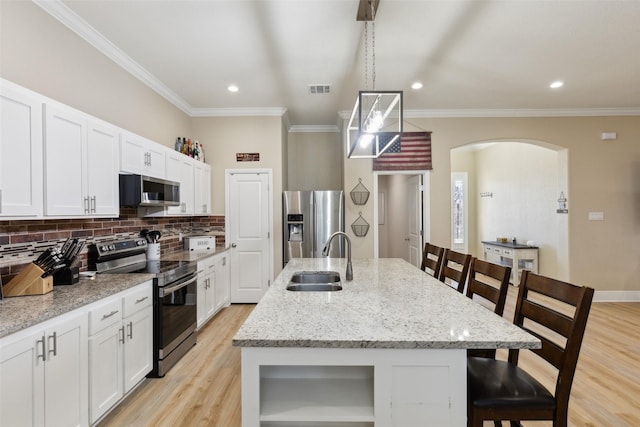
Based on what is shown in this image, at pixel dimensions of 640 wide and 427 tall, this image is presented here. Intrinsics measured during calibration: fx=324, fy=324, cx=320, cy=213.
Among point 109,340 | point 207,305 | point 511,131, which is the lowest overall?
point 207,305

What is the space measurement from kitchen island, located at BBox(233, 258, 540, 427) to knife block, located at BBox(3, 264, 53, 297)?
1431 mm

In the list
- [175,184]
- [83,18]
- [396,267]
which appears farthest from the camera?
[175,184]

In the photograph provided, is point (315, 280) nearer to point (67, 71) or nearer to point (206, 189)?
point (67, 71)

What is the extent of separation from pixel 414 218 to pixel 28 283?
15.2 feet

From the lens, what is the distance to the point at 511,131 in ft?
15.6

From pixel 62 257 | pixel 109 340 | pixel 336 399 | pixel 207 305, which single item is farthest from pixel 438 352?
pixel 207 305

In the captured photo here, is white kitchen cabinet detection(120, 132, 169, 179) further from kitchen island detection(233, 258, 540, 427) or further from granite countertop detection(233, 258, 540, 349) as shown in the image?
kitchen island detection(233, 258, 540, 427)

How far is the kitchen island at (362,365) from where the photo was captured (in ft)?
3.83

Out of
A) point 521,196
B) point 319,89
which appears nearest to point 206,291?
point 319,89

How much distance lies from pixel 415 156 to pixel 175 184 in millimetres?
3292

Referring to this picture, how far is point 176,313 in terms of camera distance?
278cm

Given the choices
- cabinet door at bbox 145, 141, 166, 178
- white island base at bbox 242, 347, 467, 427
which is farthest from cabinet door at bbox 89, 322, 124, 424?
cabinet door at bbox 145, 141, 166, 178

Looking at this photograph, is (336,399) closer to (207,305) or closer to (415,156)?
(207,305)

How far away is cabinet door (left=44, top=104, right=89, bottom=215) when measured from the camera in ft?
6.36
